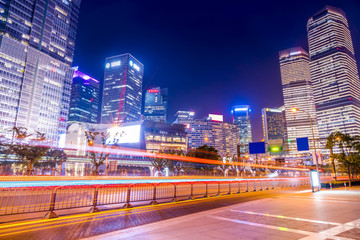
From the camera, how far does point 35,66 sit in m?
123

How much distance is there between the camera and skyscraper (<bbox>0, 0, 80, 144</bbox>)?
111m

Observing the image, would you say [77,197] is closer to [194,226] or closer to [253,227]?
[194,226]

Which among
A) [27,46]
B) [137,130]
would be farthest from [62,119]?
[137,130]

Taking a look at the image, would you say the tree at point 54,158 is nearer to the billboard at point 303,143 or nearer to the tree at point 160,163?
the tree at point 160,163

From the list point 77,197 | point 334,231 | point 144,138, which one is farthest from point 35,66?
point 334,231

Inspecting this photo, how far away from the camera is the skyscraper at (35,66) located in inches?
4374

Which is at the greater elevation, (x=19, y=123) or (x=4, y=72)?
(x=4, y=72)

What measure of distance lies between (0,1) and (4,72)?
3860cm

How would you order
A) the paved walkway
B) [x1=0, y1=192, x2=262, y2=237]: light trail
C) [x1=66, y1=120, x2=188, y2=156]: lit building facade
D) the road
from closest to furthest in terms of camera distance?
the paved walkway
the road
[x1=0, y1=192, x2=262, y2=237]: light trail
[x1=66, y1=120, x2=188, y2=156]: lit building facade

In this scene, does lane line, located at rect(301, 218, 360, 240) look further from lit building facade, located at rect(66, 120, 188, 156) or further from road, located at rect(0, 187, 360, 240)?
lit building facade, located at rect(66, 120, 188, 156)

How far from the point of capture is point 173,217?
30.7 ft

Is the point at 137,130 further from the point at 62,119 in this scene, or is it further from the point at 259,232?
the point at 259,232

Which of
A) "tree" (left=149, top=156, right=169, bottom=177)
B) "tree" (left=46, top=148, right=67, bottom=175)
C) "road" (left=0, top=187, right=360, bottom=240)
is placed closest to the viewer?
"road" (left=0, top=187, right=360, bottom=240)

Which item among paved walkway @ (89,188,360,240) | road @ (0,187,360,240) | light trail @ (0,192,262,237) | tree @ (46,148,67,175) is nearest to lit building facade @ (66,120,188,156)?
tree @ (46,148,67,175)
